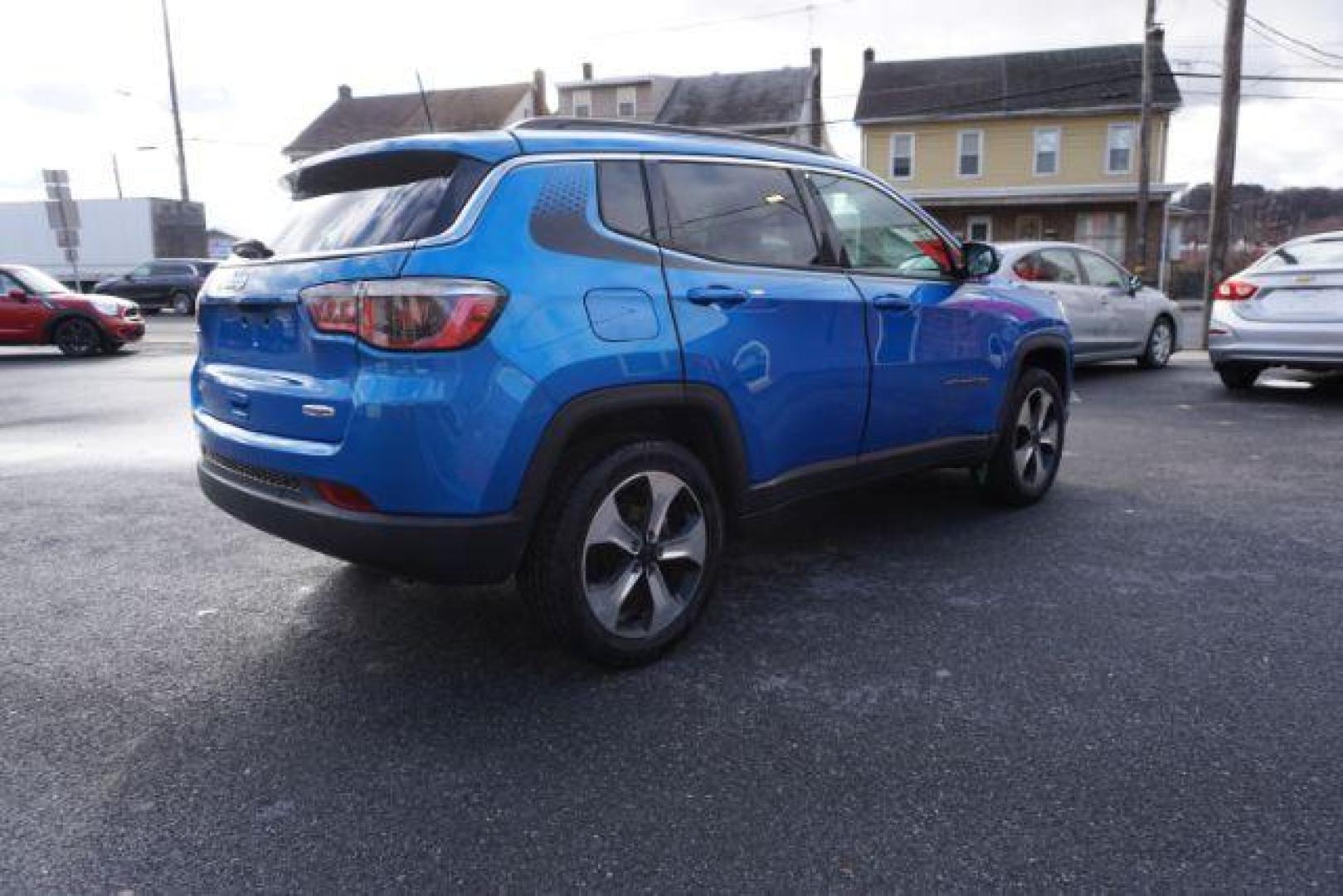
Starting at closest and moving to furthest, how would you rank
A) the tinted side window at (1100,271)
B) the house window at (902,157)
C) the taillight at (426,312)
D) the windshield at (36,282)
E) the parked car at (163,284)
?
the taillight at (426,312) < the tinted side window at (1100,271) < the windshield at (36,282) < the parked car at (163,284) < the house window at (902,157)

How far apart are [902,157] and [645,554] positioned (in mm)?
33829

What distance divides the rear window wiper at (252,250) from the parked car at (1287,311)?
867cm

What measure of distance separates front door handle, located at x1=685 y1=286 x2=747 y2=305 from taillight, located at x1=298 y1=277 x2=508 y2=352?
2.48 feet

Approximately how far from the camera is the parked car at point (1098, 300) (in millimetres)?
10094

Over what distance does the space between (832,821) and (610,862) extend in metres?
0.56

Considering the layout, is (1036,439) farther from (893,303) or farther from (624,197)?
(624,197)

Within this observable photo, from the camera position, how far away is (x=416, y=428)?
2736mm

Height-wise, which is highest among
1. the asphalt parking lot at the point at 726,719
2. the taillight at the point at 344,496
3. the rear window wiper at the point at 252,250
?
the rear window wiper at the point at 252,250

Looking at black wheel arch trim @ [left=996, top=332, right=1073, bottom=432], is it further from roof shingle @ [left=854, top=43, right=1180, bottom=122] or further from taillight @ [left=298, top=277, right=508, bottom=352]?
roof shingle @ [left=854, top=43, right=1180, bottom=122]

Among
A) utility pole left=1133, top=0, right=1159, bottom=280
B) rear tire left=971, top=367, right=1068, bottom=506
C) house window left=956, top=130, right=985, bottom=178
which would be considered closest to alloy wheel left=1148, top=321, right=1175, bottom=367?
rear tire left=971, top=367, right=1068, bottom=506

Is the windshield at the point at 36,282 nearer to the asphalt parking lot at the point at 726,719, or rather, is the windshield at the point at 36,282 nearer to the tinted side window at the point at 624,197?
the asphalt parking lot at the point at 726,719

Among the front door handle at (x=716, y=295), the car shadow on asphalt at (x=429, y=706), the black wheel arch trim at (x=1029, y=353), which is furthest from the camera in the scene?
the black wheel arch trim at (x=1029, y=353)

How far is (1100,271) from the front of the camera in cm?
1095

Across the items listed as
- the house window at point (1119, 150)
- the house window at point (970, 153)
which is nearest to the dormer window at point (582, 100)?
the house window at point (970, 153)
